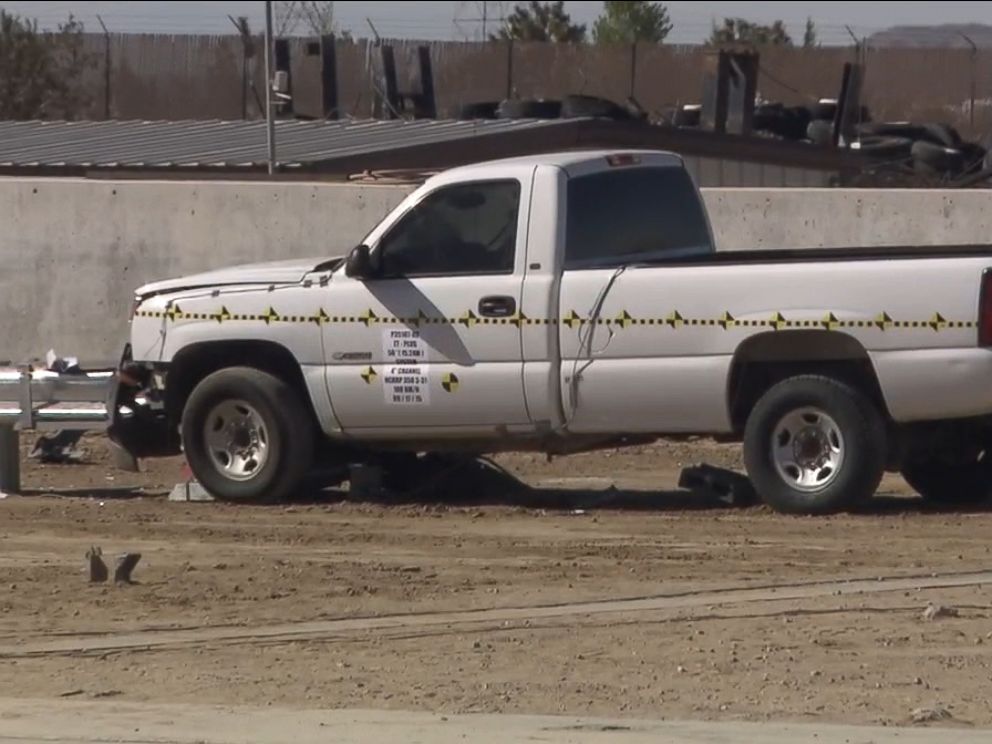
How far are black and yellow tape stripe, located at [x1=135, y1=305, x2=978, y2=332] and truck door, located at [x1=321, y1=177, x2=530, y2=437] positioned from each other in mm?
13

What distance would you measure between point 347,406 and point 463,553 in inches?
75.4

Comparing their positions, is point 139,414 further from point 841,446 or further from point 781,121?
point 781,121

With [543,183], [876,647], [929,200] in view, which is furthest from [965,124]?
[876,647]

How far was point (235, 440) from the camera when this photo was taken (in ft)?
44.1

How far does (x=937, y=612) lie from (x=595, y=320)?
3.45 meters

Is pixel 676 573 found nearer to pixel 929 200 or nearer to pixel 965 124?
pixel 929 200

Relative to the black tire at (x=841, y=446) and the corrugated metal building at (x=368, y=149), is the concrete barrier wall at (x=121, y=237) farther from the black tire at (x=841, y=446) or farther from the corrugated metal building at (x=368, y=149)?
the black tire at (x=841, y=446)

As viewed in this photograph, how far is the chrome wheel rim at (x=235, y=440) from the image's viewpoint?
13336 mm

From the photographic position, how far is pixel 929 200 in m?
16.6

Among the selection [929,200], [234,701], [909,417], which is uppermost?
[929,200]

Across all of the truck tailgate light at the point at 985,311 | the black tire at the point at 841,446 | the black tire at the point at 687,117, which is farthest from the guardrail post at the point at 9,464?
the black tire at the point at 687,117

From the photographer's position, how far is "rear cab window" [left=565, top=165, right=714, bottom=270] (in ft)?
41.5

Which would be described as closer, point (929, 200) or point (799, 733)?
point (799, 733)

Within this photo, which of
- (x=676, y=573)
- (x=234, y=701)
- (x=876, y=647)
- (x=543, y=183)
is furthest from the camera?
(x=543, y=183)
